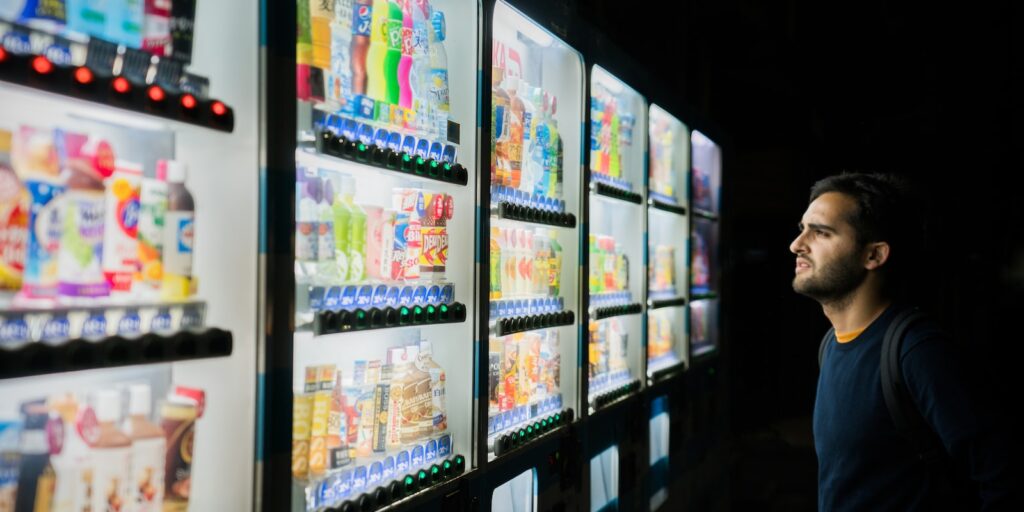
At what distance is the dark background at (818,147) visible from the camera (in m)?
5.70

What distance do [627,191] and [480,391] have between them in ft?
5.30

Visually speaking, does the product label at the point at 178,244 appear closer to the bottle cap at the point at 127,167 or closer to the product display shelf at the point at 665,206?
the bottle cap at the point at 127,167

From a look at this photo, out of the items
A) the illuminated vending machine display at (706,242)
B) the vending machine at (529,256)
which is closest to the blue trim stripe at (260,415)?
the vending machine at (529,256)

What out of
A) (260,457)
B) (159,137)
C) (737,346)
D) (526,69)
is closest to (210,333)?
(260,457)

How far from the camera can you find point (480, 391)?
7.40ft

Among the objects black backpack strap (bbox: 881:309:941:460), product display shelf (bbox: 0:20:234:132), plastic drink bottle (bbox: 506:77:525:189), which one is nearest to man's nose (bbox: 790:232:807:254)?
black backpack strap (bbox: 881:309:941:460)

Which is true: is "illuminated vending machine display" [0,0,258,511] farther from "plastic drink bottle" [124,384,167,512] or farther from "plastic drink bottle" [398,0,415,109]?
"plastic drink bottle" [398,0,415,109]

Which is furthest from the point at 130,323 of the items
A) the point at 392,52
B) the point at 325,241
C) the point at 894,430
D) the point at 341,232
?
the point at 894,430

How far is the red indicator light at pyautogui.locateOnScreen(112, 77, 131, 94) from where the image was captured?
4.06 ft

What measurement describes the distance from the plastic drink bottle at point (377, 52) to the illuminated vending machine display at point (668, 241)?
7.59 ft

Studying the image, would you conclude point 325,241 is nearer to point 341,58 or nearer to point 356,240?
point 356,240

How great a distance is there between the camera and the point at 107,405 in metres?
1.39

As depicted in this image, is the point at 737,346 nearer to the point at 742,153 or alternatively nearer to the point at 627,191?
the point at 742,153

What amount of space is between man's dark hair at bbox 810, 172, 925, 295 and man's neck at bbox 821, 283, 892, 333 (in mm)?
47
